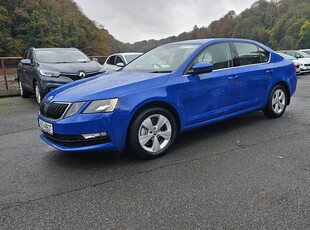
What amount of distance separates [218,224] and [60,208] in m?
1.42

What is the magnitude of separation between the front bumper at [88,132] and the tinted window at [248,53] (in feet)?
8.74

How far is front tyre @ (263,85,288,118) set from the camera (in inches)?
218

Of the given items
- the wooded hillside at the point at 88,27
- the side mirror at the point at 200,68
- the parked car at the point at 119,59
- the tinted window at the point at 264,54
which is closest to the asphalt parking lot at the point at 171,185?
the side mirror at the point at 200,68

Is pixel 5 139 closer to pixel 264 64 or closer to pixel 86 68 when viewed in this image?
pixel 86 68

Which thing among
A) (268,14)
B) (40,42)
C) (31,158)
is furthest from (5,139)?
(268,14)

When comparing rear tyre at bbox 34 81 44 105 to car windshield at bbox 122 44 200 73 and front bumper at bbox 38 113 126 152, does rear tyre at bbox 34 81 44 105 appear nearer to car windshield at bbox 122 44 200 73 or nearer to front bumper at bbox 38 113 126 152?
car windshield at bbox 122 44 200 73

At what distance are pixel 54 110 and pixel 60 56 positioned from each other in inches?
207

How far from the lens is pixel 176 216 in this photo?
2533 mm

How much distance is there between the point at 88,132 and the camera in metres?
3.43

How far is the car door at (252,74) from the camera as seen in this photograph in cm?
490

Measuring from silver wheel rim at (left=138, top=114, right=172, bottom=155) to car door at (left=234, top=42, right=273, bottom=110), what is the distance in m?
1.58

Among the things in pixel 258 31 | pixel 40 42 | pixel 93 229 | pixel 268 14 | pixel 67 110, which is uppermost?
pixel 268 14

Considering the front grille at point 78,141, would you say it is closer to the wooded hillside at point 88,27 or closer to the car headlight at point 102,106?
the car headlight at point 102,106

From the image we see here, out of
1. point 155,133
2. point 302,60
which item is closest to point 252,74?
point 155,133
